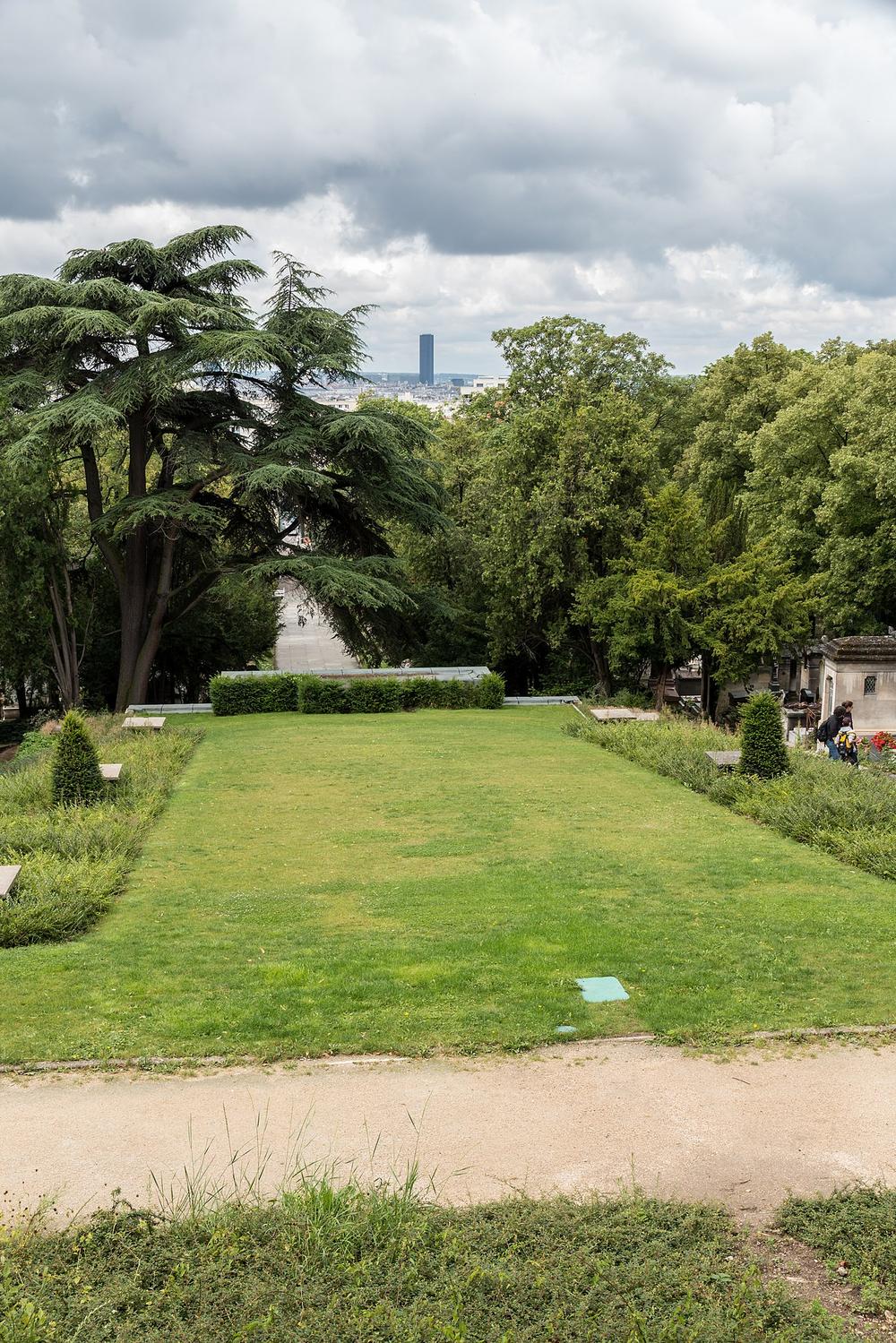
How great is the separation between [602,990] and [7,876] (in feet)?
19.5

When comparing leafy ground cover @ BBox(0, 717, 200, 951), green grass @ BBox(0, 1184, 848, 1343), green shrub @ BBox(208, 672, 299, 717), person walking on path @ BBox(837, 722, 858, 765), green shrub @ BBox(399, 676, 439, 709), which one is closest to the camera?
green grass @ BBox(0, 1184, 848, 1343)

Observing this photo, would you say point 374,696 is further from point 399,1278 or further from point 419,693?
point 399,1278

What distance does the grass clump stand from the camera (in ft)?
16.5

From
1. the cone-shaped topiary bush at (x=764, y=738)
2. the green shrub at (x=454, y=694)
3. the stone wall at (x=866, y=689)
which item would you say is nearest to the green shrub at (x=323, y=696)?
the green shrub at (x=454, y=694)

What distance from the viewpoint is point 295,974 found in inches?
342

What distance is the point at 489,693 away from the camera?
26.9m

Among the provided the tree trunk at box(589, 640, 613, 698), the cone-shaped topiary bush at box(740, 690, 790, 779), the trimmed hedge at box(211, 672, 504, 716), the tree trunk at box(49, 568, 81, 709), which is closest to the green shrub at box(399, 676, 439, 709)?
the trimmed hedge at box(211, 672, 504, 716)

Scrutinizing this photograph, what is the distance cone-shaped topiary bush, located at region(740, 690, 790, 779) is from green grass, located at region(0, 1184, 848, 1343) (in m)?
11.0

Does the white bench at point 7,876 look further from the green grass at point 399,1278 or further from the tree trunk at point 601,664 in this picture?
the tree trunk at point 601,664

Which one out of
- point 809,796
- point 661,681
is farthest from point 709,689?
point 809,796

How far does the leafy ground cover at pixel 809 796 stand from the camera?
1264 cm

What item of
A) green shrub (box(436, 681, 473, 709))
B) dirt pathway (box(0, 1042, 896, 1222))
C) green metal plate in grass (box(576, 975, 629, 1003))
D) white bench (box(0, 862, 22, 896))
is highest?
green shrub (box(436, 681, 473, 709))

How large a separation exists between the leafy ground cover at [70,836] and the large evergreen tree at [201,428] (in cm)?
911

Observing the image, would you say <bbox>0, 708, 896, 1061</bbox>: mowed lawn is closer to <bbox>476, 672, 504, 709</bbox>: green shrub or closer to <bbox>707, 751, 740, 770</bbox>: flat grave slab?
<bbox>707, 751, 740, 770</bbox>: flat grave slab
